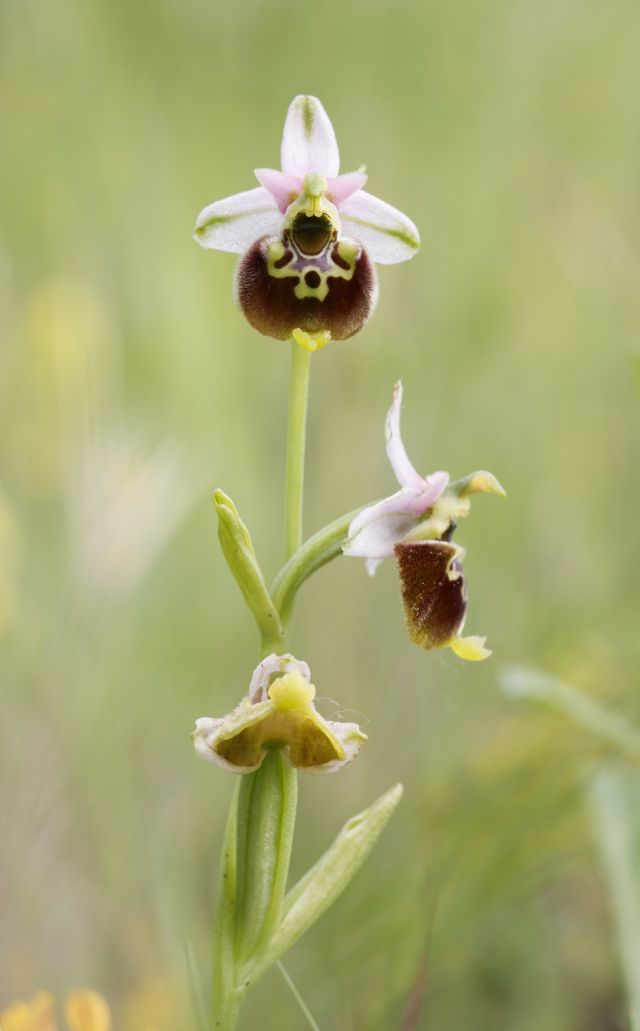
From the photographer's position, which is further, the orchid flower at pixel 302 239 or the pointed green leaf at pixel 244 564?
the orchid flower at pixel 302 239

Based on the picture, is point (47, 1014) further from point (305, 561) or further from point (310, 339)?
point (310, 339)

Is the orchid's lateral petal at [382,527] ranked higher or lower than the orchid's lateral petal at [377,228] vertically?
lower

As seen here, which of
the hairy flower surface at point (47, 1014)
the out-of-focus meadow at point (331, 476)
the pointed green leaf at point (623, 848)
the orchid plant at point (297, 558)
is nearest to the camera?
the hairy flower surface at point (47, 1014)

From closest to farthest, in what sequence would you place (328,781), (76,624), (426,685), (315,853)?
1. (76,624)
2. (315,853)
3. (328,781)
4. (426,685)

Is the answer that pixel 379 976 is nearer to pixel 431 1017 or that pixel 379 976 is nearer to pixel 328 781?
pixel 431 1017

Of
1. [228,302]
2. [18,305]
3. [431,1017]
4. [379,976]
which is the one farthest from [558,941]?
[18,305]

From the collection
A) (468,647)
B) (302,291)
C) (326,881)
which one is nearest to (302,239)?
(302,291)

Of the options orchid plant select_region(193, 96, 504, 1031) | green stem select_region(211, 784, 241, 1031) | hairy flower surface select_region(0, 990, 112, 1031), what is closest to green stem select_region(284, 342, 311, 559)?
orchid plant select_region(193, 96, 504, 1031)

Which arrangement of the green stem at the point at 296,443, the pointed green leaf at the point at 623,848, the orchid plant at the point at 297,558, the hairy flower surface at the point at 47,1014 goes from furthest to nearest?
the pointed green leaf at the point at 623,848, the green stem at the point at 296,443, the orchid plant at the point at 297,558, the hairy flower surface at the point at 47,1014

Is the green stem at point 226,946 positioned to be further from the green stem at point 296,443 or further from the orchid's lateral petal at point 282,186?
the orchid's lateral petal at point 282,186

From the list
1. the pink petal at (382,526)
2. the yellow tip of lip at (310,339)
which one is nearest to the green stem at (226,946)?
the pink petal at (382,526)
